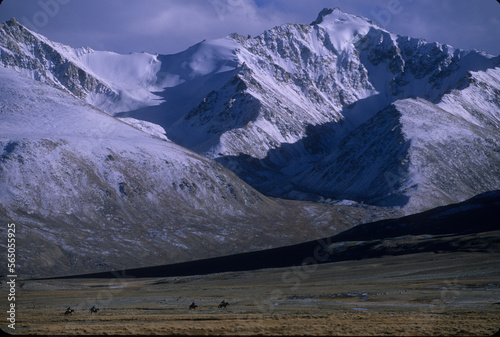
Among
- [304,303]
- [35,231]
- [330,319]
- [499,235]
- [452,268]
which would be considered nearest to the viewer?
[330,319]

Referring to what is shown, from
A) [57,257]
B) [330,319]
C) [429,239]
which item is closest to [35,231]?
[57,257]

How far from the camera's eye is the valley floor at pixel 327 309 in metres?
45.3

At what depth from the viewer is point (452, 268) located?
106 m

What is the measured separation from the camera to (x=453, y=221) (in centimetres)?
19475

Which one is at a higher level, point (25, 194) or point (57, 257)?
point (25, 194)

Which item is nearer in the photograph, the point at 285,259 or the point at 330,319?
the point at 330,319

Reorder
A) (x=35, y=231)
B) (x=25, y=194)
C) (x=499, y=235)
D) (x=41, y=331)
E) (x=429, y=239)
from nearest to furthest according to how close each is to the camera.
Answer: (x=41, y=331)
(x=499, y=235)
(x=429, y=239)
(x=35, y=231)
(x=25, y=194)

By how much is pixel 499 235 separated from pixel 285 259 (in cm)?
5843

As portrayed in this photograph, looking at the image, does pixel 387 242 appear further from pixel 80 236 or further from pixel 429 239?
pixel 80 236

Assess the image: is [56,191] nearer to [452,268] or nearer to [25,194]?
[25,194]

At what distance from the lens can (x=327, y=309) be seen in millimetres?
61344

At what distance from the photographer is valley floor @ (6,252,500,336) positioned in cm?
4528

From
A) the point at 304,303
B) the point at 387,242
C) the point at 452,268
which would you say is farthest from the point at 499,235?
the point at 304,303

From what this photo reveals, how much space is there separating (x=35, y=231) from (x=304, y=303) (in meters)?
124
